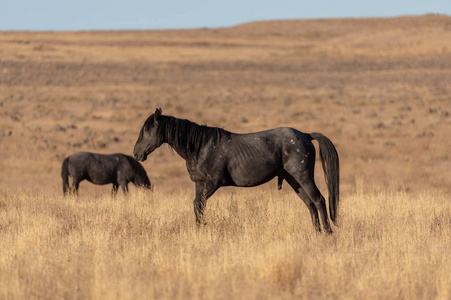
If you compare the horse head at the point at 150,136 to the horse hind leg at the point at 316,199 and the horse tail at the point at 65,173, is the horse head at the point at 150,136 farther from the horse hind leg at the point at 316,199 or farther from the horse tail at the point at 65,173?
the horse tail at the point at 65,173

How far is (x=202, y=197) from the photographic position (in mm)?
8914

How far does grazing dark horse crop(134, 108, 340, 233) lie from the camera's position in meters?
8.94

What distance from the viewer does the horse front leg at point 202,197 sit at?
891 centimetres

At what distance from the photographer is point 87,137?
31.1 meters

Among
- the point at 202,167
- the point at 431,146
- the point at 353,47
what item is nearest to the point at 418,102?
the point at 431,146

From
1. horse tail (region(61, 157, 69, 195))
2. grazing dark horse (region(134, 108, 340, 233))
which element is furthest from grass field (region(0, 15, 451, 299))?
horse tail (region(61, 157, 69, 195))

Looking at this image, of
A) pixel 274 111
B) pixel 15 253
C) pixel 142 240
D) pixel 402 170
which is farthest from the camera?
pixel 274 111

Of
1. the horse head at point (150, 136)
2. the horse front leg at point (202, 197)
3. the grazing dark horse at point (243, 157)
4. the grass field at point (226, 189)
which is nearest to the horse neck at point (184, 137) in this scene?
the grazing dark horse at point (243, 157)

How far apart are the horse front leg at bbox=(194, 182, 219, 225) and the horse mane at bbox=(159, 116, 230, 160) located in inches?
18.3

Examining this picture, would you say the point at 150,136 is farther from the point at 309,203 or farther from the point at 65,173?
the point at 65,173

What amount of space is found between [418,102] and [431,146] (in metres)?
15.3

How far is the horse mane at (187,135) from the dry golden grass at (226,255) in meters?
1.13

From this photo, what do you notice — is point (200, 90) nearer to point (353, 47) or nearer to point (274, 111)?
point (274, 111)

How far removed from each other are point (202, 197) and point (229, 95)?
3841 cm
